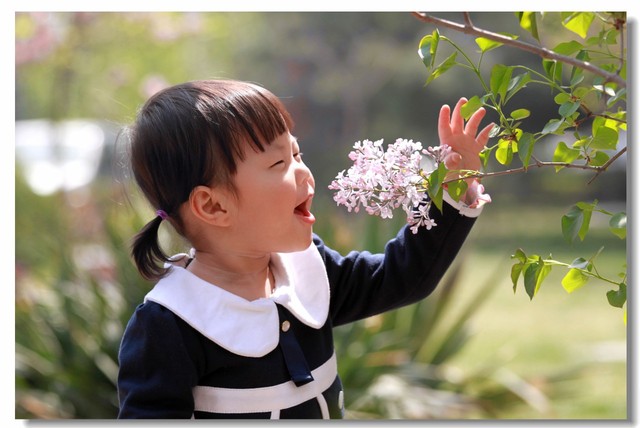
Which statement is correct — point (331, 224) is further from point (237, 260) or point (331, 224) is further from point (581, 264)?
point (581, 264)

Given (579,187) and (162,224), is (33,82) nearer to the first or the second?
(579,187)

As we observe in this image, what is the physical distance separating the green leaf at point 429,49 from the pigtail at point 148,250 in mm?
470

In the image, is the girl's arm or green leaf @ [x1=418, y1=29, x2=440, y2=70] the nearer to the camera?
green leaf @ [x1=418, y1=29, x2=440, y2=70]

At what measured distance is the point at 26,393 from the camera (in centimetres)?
252

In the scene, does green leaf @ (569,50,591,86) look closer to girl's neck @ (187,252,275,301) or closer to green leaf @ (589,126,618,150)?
green leaf @ (589,126,618,150)

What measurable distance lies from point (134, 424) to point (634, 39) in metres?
1.06

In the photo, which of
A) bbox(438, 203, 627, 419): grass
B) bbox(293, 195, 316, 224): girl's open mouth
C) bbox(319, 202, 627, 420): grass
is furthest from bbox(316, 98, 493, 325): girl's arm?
bbox(438, 203, 627, 419): grass

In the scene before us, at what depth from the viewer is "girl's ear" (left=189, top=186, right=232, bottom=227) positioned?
4.08ft

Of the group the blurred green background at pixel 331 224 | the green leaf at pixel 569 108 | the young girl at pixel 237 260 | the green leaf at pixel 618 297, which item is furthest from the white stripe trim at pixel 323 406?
the green leaf at pixel 569 108

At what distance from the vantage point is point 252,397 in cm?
121

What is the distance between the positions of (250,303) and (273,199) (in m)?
0.15

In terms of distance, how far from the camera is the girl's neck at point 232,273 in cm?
128

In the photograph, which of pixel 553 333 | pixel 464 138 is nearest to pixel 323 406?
pixel 464 138
